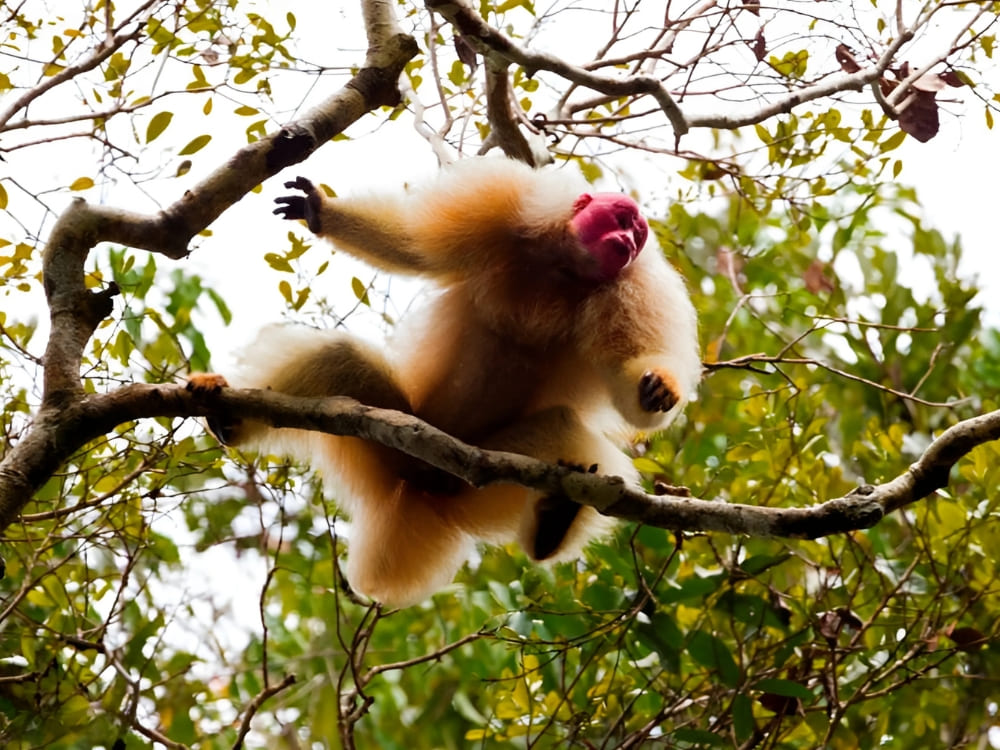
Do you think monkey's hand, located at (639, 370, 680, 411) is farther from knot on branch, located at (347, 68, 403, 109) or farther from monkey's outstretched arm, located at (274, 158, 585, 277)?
knot on branch, located at (347, 68, 403, 109)

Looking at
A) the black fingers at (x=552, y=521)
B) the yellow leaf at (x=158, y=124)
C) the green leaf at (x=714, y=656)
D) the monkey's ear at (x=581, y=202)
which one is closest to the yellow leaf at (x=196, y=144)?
the yellow leaf at (x=158, y=124)

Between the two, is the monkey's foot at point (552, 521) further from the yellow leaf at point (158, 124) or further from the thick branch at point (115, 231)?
the yellow leaf at point (158, 124)

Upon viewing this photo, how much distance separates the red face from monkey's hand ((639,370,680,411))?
0.66 metres

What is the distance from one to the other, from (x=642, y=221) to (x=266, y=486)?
2152 millimetres

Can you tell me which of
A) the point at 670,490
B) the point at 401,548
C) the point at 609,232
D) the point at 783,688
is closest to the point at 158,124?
the point at 609,232

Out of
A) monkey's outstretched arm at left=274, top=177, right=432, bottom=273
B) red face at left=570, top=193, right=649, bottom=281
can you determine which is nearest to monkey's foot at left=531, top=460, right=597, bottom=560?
red face at left=570, top=193, right=649, bottom=281

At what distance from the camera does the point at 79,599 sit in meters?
5.82

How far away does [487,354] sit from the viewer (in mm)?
4688

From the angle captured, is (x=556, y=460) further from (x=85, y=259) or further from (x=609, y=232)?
(x=85, y=259)

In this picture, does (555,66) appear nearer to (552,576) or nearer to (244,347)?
→ (244,347)

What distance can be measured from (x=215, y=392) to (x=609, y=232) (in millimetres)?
1788

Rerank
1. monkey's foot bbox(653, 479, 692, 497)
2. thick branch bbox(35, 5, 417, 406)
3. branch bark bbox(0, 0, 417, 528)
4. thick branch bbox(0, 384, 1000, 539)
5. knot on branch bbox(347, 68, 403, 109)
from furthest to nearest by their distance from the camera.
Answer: knot on branch bbox(347, 68, 403, 109) → monkey's foot bbox(653, 479, 692, 497) → thick branch bbox(35, 5, 417, 406) → branch bark bbox(0, 0, 417, 528) → thick branch bbox(0, 384, 1000, 539)

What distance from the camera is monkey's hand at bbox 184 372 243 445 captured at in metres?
3.81

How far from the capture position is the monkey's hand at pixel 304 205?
15.0ft
